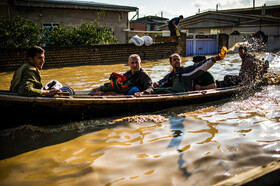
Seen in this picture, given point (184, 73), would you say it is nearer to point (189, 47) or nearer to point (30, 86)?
point (30, 86)

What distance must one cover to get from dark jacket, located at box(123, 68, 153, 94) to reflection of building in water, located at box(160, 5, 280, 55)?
43.7 feet

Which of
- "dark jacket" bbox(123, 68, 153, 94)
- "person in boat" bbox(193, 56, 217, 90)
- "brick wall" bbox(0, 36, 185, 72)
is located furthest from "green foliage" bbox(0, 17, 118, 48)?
"person in boat" bbox(193, 56, 217, 90)

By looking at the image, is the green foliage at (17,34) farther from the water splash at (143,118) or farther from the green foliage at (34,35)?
the water splash at (143,118)

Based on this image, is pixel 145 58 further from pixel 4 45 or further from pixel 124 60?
pixel 4 45

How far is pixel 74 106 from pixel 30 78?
31.3 inches

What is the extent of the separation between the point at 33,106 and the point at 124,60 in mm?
10532

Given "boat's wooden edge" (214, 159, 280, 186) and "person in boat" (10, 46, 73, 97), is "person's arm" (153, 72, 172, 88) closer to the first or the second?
"person in boat" (10, 46, 73, 97)

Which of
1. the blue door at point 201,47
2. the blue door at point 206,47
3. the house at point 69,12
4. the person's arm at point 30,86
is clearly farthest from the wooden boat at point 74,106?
the blue door at point 206,47

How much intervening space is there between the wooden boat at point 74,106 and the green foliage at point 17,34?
8.30 meters

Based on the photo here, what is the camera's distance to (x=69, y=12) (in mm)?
15266

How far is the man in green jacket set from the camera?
3547mm

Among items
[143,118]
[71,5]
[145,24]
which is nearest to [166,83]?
[143,118]

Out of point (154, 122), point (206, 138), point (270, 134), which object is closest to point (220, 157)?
point (206, 138)

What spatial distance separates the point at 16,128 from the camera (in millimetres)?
3721
